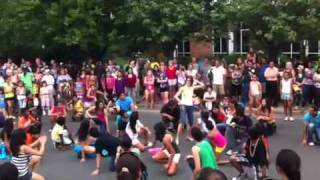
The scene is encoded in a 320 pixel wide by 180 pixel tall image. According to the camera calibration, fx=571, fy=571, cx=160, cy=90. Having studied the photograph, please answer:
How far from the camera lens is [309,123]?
1462 centimetres

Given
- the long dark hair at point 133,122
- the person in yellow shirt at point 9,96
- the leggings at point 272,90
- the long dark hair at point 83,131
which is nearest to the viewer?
the long dark hair at point 83,131

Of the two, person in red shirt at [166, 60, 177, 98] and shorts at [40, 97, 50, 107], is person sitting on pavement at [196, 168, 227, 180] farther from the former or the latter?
person in red shirt at [166, 60, 177, 98]

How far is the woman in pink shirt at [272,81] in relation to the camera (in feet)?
64.0

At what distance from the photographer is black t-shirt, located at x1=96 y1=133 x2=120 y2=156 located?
12.6 meters

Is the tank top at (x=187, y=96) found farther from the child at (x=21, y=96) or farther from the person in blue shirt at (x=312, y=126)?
the child at (x=21, y=96)

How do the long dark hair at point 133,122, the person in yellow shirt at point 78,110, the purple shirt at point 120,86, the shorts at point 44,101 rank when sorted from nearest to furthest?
the long dark hair at point 133,122 < the person in yellow shirt at point 78,110 < the shorts at point 44,101 < the purple shirt at point 120,86

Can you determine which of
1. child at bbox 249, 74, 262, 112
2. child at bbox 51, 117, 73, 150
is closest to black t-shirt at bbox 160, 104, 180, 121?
child at bbox 51, 117, 73, 150

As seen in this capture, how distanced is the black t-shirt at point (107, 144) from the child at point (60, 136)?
8.80ft

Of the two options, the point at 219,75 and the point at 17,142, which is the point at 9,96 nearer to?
the point at 219,75

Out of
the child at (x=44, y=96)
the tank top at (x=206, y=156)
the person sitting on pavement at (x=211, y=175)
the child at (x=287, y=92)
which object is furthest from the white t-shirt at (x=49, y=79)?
the person sitting on pavement at (x=211, y=175)

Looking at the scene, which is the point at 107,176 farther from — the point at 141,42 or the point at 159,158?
the point at 141,42

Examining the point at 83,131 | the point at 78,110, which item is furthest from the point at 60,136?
the point at 78,110

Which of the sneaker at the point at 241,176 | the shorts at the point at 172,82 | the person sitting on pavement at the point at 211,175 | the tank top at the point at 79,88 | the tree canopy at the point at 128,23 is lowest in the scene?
the sneaker at the point at 241,176

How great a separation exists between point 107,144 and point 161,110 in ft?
11.9
